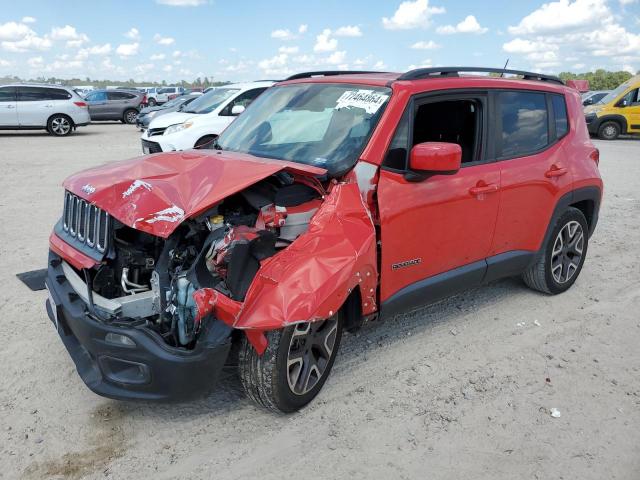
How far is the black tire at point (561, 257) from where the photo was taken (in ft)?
15.8

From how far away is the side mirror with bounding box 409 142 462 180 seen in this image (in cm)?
332

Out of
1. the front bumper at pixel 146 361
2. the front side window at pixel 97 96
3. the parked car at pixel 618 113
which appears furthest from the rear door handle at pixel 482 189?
the front side window at pixel 97 96

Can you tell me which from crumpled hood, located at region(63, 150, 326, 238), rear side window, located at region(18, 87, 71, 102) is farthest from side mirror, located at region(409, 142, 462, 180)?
rear side window, located at region(18, 87, 71, 102)

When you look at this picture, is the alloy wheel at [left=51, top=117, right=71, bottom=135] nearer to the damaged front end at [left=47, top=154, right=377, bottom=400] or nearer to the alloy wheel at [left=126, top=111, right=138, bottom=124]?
the alloy wheel at [left=126, top=111, right=138, bottom=124]

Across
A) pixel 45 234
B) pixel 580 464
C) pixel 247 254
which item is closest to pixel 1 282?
pixel 45 234

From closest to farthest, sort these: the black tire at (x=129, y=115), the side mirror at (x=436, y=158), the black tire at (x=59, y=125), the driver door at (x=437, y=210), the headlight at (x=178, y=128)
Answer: the side mirror at (x=436, y=158) < the driver door at (x=437, y=210) < the headlight at (x=178, y=128) < the black tire at (x=59, y=125) < the black tire at (x=129, y=115)

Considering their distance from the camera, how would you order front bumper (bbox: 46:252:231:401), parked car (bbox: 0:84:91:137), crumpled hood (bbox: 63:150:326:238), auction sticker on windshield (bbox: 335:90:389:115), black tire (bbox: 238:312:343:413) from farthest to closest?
1. parked car (bbox: 0:84:91:137)
2. auction sticker on windshield (bbox: 335:90:389:115)
3. black tire (bbox: 238:312:343:413)
4. crumpled hood (bbox: 63:150:326:238)
5. front bumper (bbox: 46:252:231:401)

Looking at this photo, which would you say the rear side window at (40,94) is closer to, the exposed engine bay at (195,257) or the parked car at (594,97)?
the exposed engine bay at (195,257)

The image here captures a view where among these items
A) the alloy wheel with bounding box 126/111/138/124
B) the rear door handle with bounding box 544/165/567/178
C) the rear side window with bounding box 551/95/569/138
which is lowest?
the alloy wheel with bounding box 126/111/138/124

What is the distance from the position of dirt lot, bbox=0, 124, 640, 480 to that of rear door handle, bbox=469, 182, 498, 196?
1117 millimetres

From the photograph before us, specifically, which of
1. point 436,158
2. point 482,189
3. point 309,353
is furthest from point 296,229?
point 482,189

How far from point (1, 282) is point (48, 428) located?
248 centimetres

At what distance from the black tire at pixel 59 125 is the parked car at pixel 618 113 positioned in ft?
57.4

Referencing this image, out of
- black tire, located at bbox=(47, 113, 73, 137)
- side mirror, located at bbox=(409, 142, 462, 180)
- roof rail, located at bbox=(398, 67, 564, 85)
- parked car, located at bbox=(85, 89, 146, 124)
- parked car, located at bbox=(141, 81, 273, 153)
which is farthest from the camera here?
parked car, located at bbox=(85, 89, 146, 124)
